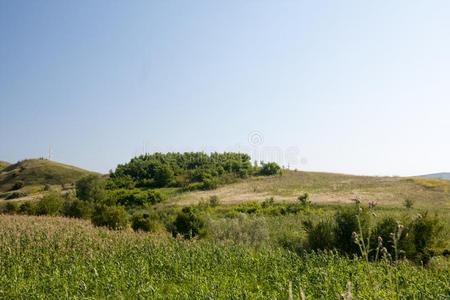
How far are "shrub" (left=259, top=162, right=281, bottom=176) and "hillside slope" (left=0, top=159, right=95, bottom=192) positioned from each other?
2904 cm

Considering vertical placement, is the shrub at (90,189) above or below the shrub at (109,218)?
above

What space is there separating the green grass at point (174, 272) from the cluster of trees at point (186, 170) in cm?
3428

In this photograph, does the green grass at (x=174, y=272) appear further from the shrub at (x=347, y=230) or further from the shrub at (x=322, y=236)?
the shrub at (x=322, y=236)

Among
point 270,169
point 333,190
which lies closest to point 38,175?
point 270,169

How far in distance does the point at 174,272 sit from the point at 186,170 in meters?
45.4

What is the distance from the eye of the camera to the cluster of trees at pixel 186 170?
47.7 m

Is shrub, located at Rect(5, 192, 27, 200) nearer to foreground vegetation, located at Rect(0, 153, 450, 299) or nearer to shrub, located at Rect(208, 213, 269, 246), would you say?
foreground vegetation, located at Rect(0, 153, 450, 299)

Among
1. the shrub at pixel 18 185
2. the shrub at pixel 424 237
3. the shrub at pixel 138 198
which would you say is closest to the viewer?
the shrub at pixel 424 237

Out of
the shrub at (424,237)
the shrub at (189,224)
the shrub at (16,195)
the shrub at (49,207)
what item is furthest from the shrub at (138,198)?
the shrub at (424,237)

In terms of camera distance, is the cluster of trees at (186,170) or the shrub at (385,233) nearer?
the shrub at (385,233)

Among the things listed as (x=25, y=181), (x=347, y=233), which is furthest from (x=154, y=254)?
(x=25, y=181)

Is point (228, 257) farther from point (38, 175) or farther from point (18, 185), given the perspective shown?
point (38, 175)

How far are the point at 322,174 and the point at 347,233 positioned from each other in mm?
46641

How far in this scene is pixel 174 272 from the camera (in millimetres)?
8594
